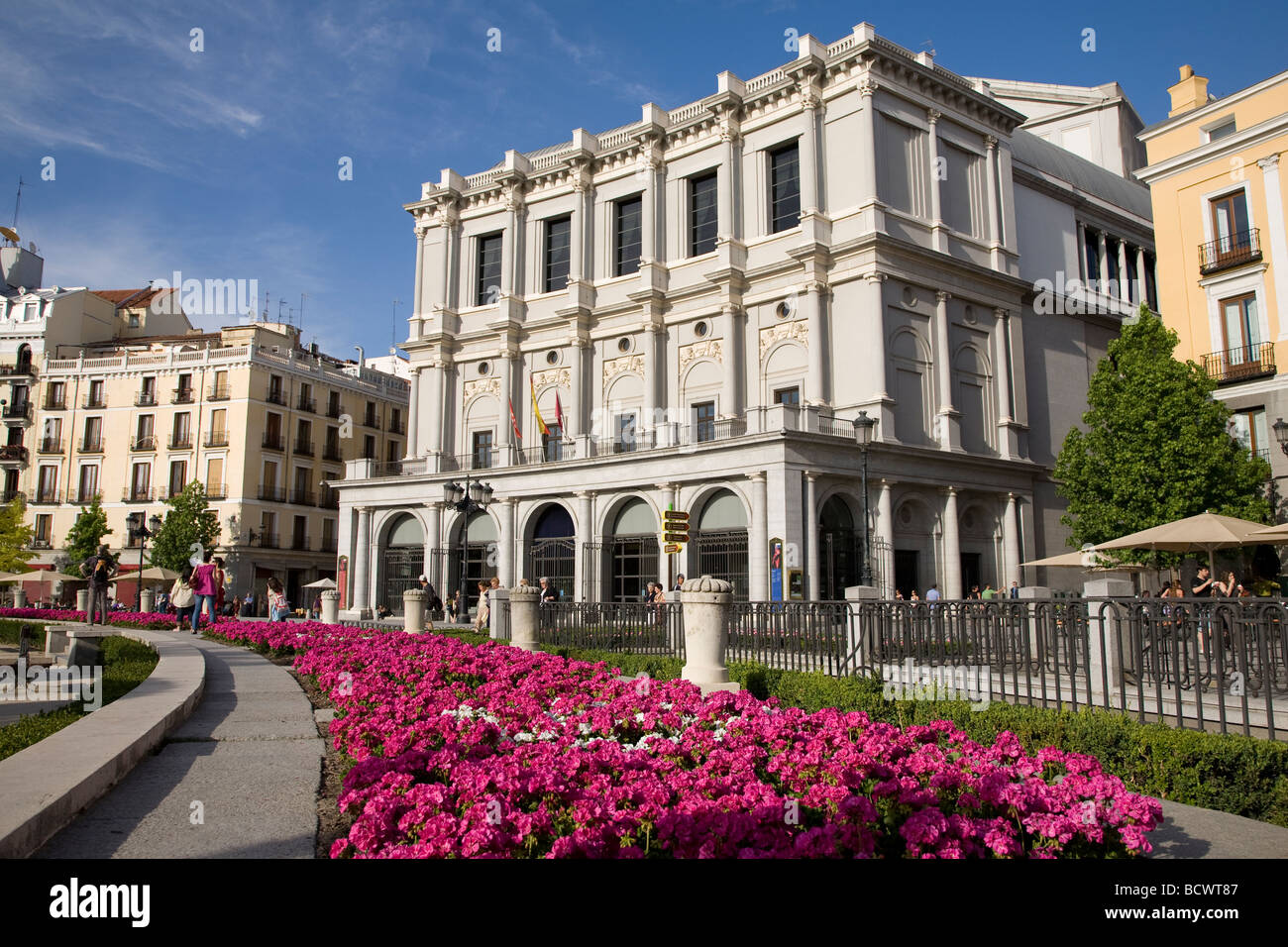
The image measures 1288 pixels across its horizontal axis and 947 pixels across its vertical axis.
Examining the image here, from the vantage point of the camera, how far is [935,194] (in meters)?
32.1

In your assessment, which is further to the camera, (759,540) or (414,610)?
(759,540)

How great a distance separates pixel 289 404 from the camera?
50.9 meters

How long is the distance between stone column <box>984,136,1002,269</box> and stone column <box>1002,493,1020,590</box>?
9.17 metres

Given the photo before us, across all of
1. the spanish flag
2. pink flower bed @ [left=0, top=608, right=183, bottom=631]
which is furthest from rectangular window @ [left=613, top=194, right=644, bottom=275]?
pink flower bed @ [left=0, top=608, right=183, bottom=631]

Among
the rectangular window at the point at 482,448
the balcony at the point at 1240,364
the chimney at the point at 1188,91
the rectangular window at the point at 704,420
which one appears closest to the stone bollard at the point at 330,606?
the rectangular window at the point at 482,448

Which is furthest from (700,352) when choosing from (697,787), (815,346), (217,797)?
(697,787)

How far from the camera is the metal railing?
48.1ft

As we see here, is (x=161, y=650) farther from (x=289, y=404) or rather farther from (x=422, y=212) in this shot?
(x=289, y=404)

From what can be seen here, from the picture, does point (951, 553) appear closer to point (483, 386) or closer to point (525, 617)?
point (525, 617)

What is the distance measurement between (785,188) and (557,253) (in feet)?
36.2

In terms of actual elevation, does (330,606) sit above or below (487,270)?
below

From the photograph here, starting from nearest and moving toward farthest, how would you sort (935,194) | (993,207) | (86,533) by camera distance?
(935,194) < (993,207) < (86,533)
